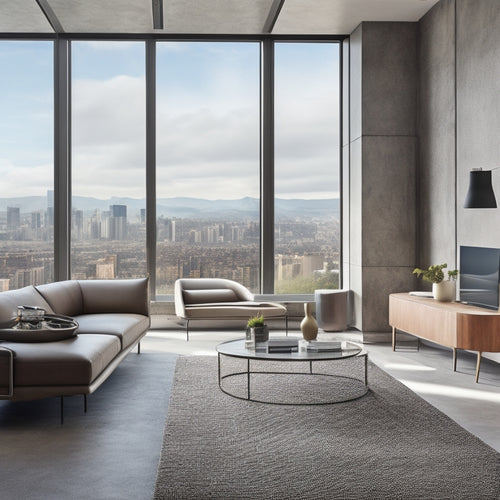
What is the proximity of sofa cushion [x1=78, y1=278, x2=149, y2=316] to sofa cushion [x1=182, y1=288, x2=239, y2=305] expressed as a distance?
1.07 metres

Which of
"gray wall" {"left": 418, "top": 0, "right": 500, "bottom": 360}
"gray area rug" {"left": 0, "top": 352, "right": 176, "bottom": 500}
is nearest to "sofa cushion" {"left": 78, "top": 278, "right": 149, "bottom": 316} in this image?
"gray area rug" {"left": 0, "top": 352, "right": 176, "bottom": 500}

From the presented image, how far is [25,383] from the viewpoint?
375 centimetres

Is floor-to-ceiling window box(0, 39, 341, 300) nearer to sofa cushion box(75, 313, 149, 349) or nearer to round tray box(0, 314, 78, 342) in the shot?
sofa cushion box(75, 313, 149, 349)

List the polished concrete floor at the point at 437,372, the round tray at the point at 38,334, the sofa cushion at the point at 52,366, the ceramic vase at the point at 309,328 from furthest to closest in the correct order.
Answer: the ceramic vase at the point at 309,328, the round tray at the point at 38,334, the polished concrete floor at the point at 437,372, the sofa cushion at the point at 52,366

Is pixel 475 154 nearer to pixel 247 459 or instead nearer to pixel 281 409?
pixel 281 409

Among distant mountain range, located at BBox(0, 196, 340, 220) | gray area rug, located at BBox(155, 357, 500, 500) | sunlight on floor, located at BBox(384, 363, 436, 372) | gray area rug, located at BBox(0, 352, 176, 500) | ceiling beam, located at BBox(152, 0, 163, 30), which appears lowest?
sunlight on floor, located at BBox(384, 363, 436, 372)

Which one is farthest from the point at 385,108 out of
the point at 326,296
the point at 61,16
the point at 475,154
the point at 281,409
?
the point at 281,409

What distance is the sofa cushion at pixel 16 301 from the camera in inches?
172

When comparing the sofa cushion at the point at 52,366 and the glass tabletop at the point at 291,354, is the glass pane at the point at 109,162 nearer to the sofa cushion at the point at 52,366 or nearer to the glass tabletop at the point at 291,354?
the glass tabletop at the point at 291,354

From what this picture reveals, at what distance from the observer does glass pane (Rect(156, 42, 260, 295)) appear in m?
7.85

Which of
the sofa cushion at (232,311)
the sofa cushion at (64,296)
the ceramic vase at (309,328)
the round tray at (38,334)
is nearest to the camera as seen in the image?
the round tray at (38,334)

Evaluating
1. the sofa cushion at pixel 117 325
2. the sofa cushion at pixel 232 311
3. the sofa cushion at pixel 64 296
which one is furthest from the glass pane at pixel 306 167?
the sofa cushion at pixel 64 296

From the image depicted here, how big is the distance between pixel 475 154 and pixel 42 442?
446 cm

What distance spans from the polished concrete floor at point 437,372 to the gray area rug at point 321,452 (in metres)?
0.19
